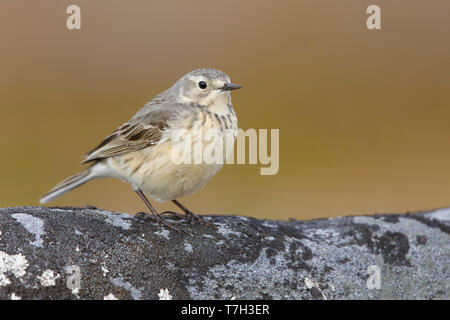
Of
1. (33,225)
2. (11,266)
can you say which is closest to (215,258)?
(33,225)

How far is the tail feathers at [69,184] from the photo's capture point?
5.01 metres

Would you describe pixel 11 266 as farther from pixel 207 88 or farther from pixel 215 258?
pixel 207 88

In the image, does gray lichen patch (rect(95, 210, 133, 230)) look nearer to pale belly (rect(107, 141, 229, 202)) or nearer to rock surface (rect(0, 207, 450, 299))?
rock surface (rect(0, 207, 450, 299))

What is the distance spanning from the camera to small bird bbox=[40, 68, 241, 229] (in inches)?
170

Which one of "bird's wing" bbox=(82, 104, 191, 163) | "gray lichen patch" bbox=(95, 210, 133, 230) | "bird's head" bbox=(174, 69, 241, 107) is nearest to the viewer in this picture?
"gray lichen patch" bbox=(95, 210, 133, 230)

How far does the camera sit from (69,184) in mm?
5086

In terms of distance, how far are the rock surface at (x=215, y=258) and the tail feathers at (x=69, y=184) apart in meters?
1.06

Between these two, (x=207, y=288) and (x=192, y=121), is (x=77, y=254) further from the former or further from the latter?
(x=192, y=121)

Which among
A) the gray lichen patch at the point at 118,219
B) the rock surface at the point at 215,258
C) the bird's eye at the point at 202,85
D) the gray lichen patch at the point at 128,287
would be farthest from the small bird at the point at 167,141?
the gray lichen patch at the point at 128,287

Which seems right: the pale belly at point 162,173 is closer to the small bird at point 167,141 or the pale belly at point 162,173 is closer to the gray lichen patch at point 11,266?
the small bird at point 167,141

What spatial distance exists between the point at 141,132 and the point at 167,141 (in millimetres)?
373

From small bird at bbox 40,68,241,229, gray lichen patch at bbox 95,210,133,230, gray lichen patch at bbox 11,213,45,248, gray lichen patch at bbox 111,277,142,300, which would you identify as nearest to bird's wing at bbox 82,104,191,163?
small bird at bbox 40,68,241,229

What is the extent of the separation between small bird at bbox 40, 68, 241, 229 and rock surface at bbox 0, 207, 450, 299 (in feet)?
1.23

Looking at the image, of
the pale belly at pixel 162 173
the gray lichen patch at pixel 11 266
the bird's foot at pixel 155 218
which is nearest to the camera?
the gray lichen patch at pixel 11 266
